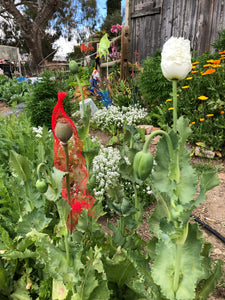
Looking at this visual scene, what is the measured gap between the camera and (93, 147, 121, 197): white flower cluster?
8.02 ft

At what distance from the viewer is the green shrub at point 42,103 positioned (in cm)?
Answer: 388

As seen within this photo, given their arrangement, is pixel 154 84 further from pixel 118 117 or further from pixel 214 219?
pixel 214 219

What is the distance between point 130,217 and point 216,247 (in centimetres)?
117

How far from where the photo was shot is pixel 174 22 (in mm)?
5059

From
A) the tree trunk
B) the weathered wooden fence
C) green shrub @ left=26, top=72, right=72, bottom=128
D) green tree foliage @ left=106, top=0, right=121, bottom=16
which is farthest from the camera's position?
green tree foliage @ left=106, top=0, right=121, bottom=16

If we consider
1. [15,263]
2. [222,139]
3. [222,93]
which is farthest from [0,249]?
[222,93]

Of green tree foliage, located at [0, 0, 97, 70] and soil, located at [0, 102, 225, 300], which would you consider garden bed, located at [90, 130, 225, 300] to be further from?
green tree foliage, located at [0, 0, 97, 70]

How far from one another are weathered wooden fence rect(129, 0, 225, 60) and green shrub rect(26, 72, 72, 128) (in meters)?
2.54

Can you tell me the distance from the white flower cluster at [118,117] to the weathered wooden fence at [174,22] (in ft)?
4.77

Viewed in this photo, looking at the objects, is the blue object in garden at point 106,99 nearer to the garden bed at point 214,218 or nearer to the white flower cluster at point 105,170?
the white flower cluster at point 105,170

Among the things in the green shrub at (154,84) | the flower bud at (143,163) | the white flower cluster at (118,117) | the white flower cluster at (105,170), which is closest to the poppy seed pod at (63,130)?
the flower bud at (143,163)

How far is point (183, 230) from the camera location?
0.65 metres

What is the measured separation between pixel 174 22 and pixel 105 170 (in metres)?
3.82

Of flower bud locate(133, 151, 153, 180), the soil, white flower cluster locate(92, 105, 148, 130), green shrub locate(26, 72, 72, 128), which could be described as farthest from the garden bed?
green shrub locate(26, 72, 72, 128)
